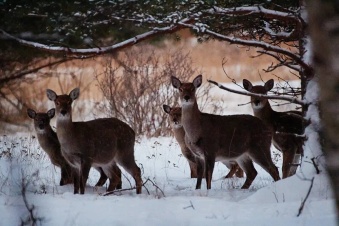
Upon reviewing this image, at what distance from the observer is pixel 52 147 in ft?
36.4

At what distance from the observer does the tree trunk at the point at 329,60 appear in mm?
3551

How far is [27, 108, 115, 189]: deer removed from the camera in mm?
10773

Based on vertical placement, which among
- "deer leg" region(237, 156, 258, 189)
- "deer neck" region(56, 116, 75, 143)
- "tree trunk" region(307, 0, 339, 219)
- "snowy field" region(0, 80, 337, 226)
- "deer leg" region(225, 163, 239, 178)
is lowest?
"deer leg" region(225, 163, 239, 178)

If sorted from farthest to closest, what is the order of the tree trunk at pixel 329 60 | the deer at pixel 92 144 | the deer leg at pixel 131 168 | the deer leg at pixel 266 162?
the deer leg at pixel 266 162 → the deer leg at pixel 131 168 → the deer at pixel 92 144 → the tree trunk at pixel 329 60

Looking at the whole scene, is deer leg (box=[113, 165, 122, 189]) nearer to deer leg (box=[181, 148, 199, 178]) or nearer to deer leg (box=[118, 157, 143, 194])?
deer leg (box=[118, 157, 143, 194])

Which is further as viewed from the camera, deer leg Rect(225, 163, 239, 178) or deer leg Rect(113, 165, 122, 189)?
deer leg Rect(225, 163, 239, 178)

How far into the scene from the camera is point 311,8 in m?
3.70

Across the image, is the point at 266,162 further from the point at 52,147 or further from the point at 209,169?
the point at 52,147

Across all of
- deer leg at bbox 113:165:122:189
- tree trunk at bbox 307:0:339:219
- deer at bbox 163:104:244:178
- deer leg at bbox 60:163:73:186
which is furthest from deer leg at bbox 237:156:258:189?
tree trunk at bbox 307:0:339:219

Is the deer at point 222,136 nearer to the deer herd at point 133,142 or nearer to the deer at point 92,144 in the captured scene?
the deer herd at point 133,142

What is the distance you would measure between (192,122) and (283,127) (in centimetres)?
169

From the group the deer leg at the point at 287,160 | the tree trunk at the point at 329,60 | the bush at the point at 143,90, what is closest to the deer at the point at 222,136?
the deer leg at the point at 287,160

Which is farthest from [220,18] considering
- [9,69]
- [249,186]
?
[9,69]

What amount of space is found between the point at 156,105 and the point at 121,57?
5.74 feet
